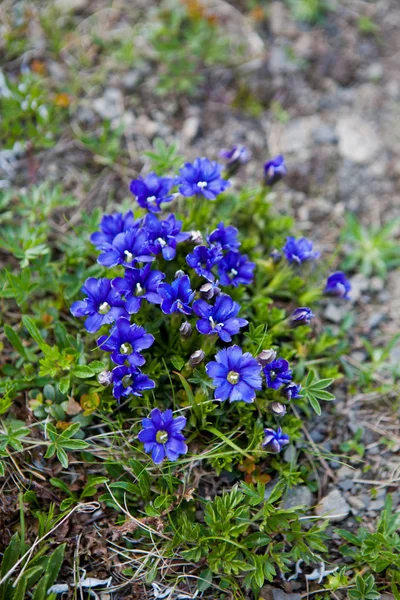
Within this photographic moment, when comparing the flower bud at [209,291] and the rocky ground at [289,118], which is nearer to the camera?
the flower bud at [209,291]

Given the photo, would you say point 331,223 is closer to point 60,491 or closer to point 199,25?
point 199,25

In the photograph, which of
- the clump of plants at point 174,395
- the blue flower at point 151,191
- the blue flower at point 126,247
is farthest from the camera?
the blue flower at point 151,191

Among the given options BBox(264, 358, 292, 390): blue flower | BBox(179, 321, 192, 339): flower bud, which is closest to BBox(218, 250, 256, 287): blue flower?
BBox(179, 321, 192, 339): flower bud

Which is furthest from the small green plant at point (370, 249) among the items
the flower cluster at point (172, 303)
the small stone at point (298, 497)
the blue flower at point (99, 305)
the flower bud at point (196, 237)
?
the blue flower at point (99, 305)

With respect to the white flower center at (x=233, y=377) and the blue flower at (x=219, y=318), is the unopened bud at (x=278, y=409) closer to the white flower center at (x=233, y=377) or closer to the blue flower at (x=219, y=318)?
the white flower center at (x=233, y=377)

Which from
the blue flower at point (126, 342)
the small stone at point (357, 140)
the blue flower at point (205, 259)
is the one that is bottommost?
the small stone at point (357, 140)

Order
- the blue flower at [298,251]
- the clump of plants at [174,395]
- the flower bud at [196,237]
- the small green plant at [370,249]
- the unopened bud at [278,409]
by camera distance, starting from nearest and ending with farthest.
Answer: the clump of plants at [174,395], the unopened bud at [278,409], the flower bud at [196,237], the blue flower at [298,251], the small green plant at [370,249]

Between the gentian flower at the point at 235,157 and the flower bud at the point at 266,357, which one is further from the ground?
the gentian flower at the point at 235,157
